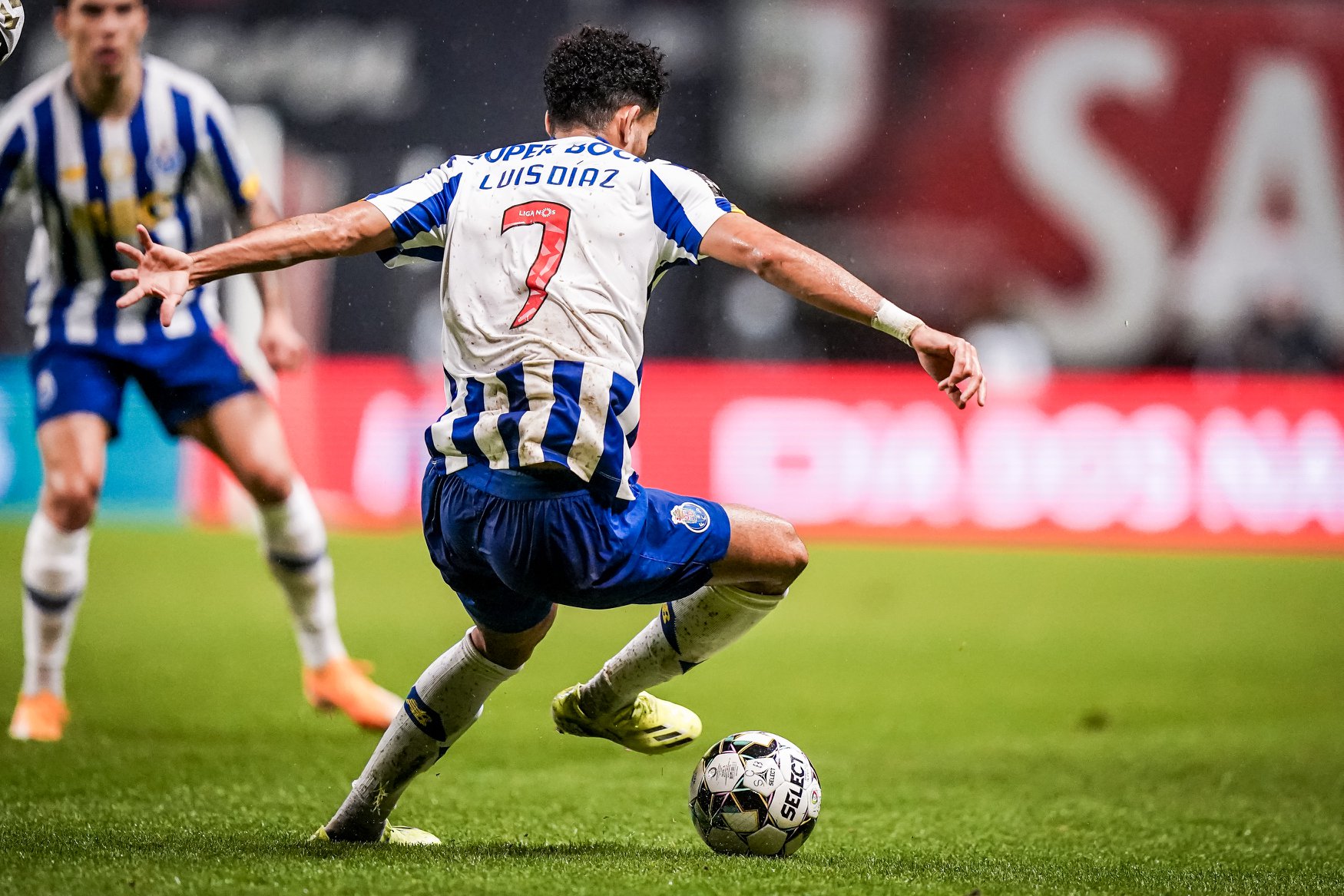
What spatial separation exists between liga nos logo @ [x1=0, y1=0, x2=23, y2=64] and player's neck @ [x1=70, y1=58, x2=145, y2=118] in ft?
3.82

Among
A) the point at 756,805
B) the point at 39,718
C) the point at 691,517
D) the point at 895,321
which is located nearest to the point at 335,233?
the point at 691,517

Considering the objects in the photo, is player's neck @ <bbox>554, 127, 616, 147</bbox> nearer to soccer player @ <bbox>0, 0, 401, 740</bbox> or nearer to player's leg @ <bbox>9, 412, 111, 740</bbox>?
soccer player @ <bbox>0, 0, 401, 740</bbox>

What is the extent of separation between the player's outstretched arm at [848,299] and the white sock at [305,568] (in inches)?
104

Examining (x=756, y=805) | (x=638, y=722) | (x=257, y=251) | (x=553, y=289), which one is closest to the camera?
(x=257, y=251)

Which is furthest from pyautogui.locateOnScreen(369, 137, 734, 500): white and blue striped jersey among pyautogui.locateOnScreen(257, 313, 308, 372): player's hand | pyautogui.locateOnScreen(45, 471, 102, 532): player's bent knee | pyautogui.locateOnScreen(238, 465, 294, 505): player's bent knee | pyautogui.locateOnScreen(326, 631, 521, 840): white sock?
pyautogui.locateOnScreen(45, 471, 102, 532): player's bent knee

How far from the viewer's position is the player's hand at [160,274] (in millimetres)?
3359

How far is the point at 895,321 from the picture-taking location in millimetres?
3406

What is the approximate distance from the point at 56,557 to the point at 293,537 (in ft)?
2.66

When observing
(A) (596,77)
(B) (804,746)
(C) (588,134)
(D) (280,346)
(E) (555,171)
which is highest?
(A) (596,77)

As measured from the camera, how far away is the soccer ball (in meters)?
3.83

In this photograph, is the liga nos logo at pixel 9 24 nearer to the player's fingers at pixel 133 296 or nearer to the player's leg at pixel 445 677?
the player's fingers at pixel 133 296

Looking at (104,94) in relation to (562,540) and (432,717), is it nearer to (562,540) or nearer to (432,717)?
(432,717)

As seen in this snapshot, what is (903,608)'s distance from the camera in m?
9.94

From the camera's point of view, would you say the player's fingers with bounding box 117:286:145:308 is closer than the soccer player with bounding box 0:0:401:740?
Yes
